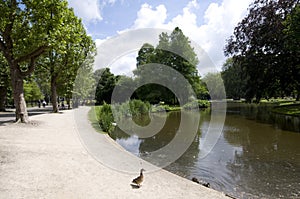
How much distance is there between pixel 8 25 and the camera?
12523mm

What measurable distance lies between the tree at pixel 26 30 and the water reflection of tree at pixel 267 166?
11016mm

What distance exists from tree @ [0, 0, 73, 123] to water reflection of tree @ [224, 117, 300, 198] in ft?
36.1

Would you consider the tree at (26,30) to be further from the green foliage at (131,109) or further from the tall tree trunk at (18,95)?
the green foliage at (131,109)

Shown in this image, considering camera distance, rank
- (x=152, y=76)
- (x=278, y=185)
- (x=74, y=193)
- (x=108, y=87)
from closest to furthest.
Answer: (x=74, y=193) → (x=278, y=185) → (x=152, y=76) → (x=108, y=87)

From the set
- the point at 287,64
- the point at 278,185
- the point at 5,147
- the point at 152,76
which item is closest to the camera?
the point at 278,185

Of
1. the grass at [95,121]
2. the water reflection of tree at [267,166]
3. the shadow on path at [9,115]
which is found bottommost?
the water reflection of tree at [267,166]

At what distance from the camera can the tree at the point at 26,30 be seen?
12.0 m

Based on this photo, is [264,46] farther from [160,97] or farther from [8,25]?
[8,25]

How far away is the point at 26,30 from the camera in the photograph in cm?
1255

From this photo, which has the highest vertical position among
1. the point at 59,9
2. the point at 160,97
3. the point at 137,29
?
the point at 59,9

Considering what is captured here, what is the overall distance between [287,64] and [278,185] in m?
22.6

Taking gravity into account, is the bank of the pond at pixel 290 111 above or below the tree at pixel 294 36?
below

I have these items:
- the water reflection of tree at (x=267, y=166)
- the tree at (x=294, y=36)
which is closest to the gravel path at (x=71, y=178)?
the water reflection of tree at (x=267, y=166)

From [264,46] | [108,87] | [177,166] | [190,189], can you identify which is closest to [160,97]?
[108,87]
